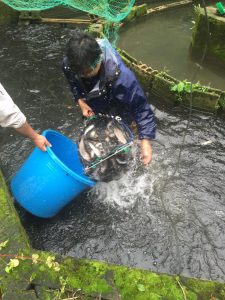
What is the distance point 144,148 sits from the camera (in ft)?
10.8

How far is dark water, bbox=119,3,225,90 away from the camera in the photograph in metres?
6.59

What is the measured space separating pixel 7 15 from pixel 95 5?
3.56 m

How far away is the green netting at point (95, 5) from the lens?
191 inches

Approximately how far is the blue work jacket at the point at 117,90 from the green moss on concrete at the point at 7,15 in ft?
17.2

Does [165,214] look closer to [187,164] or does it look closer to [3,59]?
[187,164]

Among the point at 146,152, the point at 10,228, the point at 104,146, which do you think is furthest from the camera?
the point at 104,146

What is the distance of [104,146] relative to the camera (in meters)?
3.40

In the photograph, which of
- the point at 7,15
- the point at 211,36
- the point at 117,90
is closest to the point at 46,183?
the point at 117,90

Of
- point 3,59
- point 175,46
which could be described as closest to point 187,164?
point 175,46

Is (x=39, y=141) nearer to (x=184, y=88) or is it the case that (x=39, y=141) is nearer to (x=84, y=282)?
(x=84, y=282)

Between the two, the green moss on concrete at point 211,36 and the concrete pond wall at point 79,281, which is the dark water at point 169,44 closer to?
the green moss on concrete at point 211,36

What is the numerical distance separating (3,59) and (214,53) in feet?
14.4

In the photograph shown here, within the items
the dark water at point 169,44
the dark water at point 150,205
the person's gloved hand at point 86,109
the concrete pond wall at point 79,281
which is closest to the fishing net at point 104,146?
the person's gloved hand at point 86,109

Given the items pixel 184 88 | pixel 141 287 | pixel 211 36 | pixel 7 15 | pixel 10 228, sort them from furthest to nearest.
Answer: pixel 7 15
pixel 211 36
pixel 184 88
pixel 10 228
pixel 141 287
